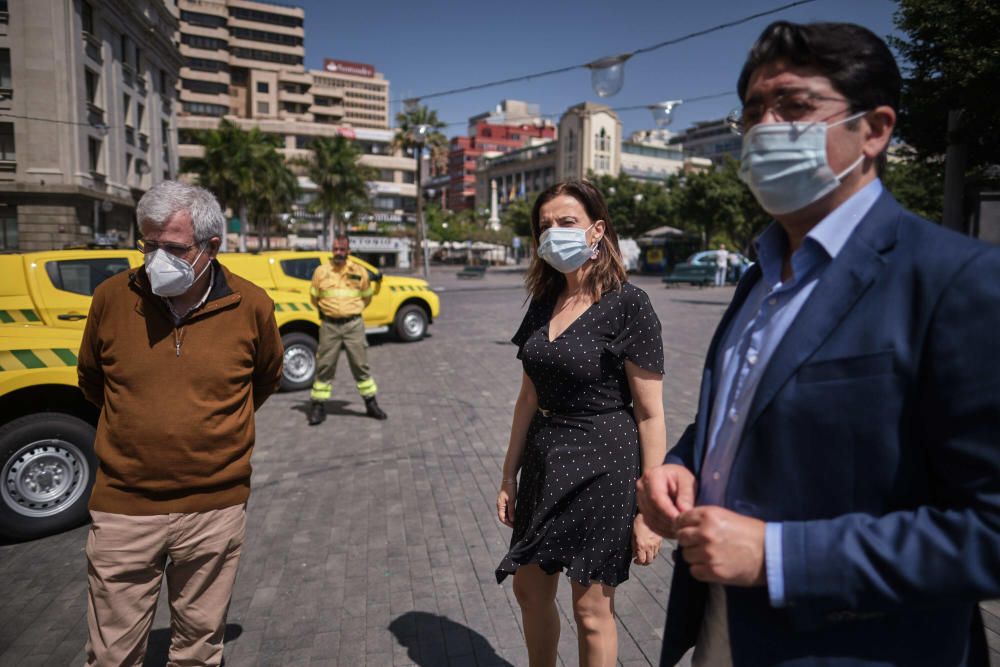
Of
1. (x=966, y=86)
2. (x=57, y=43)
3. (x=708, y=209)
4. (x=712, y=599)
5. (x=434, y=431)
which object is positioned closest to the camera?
(x=712, y=599)

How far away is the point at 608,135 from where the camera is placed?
300ft

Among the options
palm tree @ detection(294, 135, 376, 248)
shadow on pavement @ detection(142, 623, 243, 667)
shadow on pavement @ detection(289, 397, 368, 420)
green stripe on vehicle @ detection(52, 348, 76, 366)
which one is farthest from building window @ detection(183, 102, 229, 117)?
shadow on pavement @ detection(142, 623, 243, 667)

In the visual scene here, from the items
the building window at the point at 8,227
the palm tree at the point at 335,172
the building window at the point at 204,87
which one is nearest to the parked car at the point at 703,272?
the building window at the point at 8,227

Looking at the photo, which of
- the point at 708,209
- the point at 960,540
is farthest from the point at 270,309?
the point at 708,209

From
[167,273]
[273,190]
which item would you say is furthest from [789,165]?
[273,190]

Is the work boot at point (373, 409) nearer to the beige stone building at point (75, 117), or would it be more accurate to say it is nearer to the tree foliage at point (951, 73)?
the tree foliage at point (951, 73)

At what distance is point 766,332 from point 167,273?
205 centimetres

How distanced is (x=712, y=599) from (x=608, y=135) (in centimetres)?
9498

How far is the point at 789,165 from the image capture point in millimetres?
1299

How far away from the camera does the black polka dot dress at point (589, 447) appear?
94.9 inches

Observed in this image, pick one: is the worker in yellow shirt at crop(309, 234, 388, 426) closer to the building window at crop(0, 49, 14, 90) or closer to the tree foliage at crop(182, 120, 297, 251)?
the building window at crop(0, 49, 14, 90)

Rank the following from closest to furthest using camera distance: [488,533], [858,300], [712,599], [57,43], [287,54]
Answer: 1. [858,300]
2. [712,599]
3. [488,533]
4. [57,43]
5. [287,54]

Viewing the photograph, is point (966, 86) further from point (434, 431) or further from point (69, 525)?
point (69, 525)

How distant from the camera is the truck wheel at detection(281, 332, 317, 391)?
9445 mm
